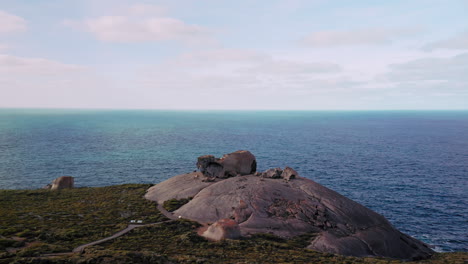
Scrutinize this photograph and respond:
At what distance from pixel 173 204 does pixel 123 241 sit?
1873 centimetres

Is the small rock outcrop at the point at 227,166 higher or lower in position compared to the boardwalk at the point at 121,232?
higher

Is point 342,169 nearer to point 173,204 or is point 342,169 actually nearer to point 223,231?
point 173,204

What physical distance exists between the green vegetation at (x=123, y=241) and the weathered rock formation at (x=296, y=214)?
2.77 m

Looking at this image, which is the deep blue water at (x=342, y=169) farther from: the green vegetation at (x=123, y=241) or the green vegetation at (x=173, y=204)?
the green vegetation at (x=173, y=204)

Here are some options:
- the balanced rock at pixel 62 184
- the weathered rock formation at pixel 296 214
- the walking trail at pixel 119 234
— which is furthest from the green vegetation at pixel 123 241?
the balanced rock at pixel 62 184

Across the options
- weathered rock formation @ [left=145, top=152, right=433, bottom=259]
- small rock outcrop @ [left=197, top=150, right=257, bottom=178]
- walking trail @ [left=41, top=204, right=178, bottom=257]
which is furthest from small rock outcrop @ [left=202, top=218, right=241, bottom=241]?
small rock outcrop @ [left=197, top=150, right=257, bottom=178]

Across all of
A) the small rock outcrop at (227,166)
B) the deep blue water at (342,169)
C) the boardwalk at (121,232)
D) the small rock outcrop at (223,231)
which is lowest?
the deep blue water at (342,169)

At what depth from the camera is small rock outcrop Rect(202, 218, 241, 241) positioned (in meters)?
48.2

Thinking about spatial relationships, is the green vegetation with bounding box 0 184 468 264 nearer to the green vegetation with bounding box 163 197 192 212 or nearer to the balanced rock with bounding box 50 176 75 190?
the green vegetation with bounding box 163 197 192 212

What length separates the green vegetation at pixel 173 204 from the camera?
2492 inches

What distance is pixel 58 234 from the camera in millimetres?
47594

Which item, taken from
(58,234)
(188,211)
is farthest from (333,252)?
(58,234)

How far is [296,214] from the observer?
56062mm

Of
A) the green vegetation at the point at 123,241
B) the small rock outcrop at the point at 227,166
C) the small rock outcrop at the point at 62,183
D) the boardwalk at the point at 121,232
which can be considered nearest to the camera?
the green vegetation at the point at 123,241
